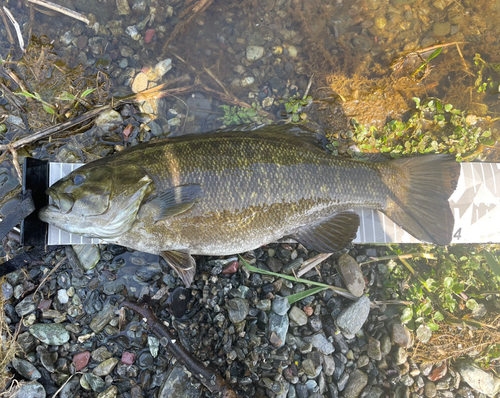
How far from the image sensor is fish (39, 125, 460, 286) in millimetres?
2600

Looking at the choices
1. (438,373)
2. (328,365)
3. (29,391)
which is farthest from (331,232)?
(29,391)

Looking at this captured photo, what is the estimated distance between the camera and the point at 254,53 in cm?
374

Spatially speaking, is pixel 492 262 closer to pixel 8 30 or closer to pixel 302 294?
pixel 302 294

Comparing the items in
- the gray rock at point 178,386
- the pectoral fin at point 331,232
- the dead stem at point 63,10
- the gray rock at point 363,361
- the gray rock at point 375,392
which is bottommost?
the gray rock at point 375,392

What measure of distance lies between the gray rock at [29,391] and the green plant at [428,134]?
14.7 ft

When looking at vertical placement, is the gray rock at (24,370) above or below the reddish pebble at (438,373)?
above

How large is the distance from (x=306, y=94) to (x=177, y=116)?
5.59 ft

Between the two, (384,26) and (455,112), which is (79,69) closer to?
(384,26)

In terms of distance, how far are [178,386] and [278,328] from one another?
3.87ft

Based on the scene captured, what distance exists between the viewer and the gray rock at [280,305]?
314 cm

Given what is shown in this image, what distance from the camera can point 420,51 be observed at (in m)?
3.88

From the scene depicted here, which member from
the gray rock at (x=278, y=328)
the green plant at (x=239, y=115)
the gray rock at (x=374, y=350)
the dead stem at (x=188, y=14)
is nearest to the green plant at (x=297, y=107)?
the green plant at (x=239, y=115)

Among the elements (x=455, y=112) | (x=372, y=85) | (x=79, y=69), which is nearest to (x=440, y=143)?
(x=455, y=112)

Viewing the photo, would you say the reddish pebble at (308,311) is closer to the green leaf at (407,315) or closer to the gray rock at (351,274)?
the gray rock at (351,274)
